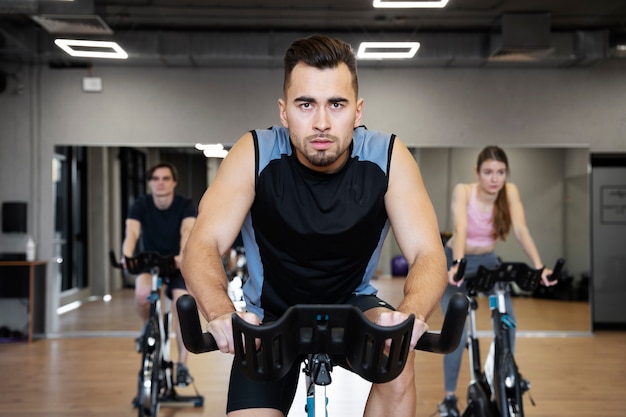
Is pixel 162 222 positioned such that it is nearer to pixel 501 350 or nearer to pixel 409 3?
pixel 501 350

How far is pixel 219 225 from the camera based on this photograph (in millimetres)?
1692

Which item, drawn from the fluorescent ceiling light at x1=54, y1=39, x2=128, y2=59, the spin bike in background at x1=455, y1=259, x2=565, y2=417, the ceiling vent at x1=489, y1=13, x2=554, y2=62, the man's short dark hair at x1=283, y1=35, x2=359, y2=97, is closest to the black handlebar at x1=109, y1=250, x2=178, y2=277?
the spin bike in background at x1=455, y1=259, x2=565, y2=417

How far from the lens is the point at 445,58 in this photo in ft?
24.9

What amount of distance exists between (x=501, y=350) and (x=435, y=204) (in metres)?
4.62

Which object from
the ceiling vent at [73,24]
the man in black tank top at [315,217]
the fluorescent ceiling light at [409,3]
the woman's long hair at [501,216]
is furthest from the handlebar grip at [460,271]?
the ceiling vent at [73,24]

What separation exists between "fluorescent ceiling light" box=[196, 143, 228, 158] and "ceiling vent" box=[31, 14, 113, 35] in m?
1.80

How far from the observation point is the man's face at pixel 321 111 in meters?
1.57

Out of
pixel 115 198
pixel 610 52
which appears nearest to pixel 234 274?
pixel 115 198

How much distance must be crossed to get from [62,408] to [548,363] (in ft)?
12.3

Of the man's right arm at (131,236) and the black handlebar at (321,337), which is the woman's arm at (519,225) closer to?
the man's right arm at (131,236)

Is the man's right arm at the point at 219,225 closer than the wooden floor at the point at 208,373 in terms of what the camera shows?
Yes

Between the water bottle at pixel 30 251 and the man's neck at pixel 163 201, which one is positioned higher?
the man's neck at pixel 163 201

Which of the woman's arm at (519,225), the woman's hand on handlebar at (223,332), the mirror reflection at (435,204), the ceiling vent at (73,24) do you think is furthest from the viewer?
the mirror reflection at (435,204)

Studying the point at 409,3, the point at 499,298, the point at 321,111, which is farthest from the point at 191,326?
the point at 409,3
